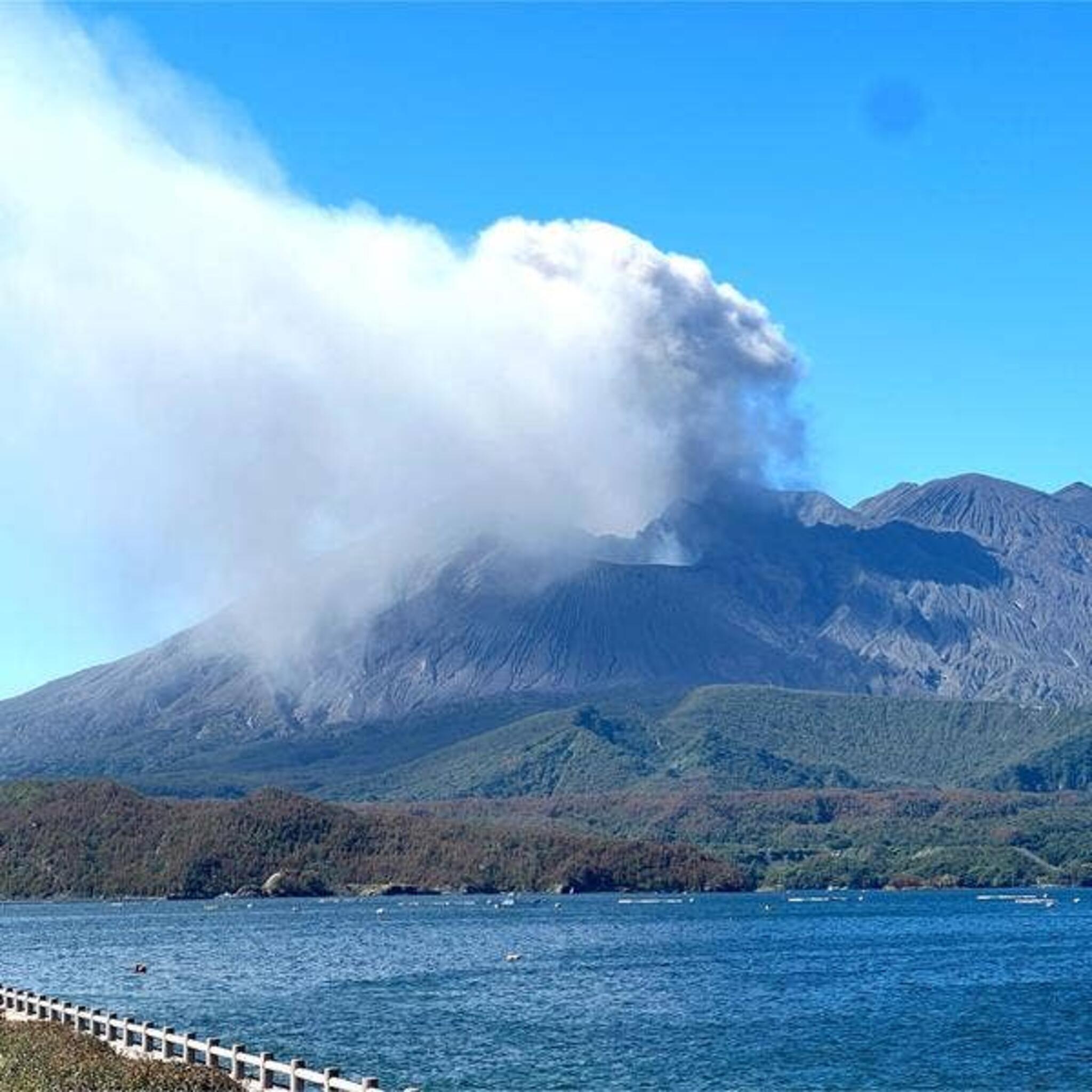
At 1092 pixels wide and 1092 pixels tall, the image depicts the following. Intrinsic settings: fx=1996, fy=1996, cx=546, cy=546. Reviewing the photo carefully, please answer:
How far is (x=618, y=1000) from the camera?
9175 cm

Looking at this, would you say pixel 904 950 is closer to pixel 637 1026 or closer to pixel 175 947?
pixel 175 947

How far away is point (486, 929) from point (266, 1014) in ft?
295

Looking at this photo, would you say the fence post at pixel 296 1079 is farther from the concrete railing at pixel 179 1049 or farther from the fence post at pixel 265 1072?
the fence post at pixel 265 1072

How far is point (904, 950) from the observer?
450 ft

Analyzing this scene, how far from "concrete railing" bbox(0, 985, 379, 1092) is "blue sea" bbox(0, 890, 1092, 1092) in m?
8.43

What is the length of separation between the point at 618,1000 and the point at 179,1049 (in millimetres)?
36600

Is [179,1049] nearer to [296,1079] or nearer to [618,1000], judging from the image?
[296,1079]

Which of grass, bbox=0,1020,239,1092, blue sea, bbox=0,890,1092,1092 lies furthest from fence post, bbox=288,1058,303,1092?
blue sea, bbox=0,890,1092,1092

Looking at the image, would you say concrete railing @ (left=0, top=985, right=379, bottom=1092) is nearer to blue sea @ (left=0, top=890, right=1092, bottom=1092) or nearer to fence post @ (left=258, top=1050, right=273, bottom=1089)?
fence post @ (left=258, top=1050, right=273, bottom=1089)

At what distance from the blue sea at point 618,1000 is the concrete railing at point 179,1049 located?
8.43m

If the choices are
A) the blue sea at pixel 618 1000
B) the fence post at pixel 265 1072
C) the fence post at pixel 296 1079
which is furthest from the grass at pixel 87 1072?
the blue sea at pixel 618 1000

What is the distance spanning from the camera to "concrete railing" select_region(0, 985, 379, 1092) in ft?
141

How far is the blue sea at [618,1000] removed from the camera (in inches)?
2579

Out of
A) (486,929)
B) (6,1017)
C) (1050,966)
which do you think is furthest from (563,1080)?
(486,929)
